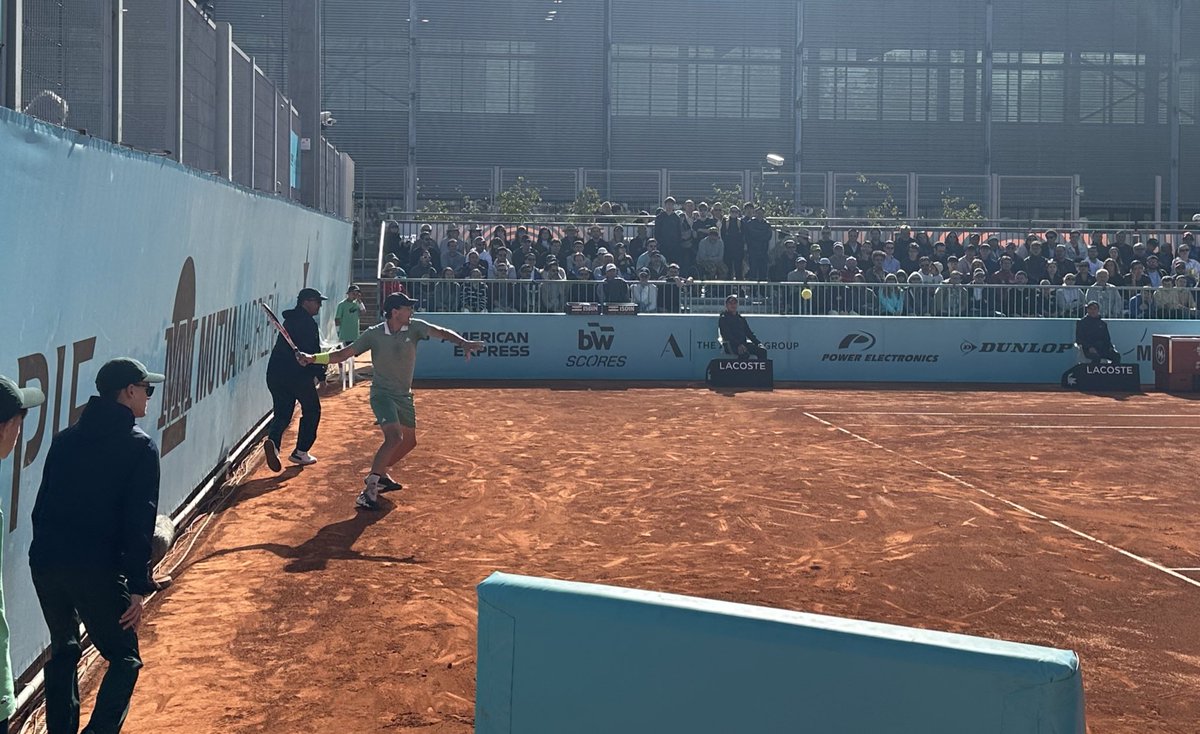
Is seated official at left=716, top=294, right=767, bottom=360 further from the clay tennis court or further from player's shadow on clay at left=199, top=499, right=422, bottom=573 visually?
player's shadow on clay at left=199, top=499, right=422, bottom=573

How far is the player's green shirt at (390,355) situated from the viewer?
39.7 feet

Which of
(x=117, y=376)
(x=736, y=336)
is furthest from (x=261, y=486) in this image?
(x=736, y=336)

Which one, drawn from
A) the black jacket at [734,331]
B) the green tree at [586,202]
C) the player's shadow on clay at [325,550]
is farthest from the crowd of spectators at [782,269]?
the player's shadow on clay at [325,550]

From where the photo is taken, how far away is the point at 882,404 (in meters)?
21.7

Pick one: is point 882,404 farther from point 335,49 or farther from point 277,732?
point 335,49

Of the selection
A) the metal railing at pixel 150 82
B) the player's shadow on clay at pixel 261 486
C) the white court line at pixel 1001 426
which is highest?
the metal railing at pixel 150 82

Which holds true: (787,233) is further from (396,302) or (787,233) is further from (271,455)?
(271,455)

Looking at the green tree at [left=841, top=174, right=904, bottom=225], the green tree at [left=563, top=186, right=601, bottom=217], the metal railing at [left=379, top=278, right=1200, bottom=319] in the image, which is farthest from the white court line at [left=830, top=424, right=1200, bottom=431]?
the green tree at [left=563, top=186, right=601, bottom=217]

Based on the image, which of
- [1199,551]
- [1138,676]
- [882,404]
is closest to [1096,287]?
[882,404]

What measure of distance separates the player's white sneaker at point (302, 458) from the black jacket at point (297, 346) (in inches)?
34.2

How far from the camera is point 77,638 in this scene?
552 cm

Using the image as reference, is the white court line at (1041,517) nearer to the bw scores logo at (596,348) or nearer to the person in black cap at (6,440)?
the person in black cap at (6,440)

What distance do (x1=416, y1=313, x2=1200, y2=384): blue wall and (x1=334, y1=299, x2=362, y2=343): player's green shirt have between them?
115 inches

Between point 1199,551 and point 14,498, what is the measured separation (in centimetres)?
913
